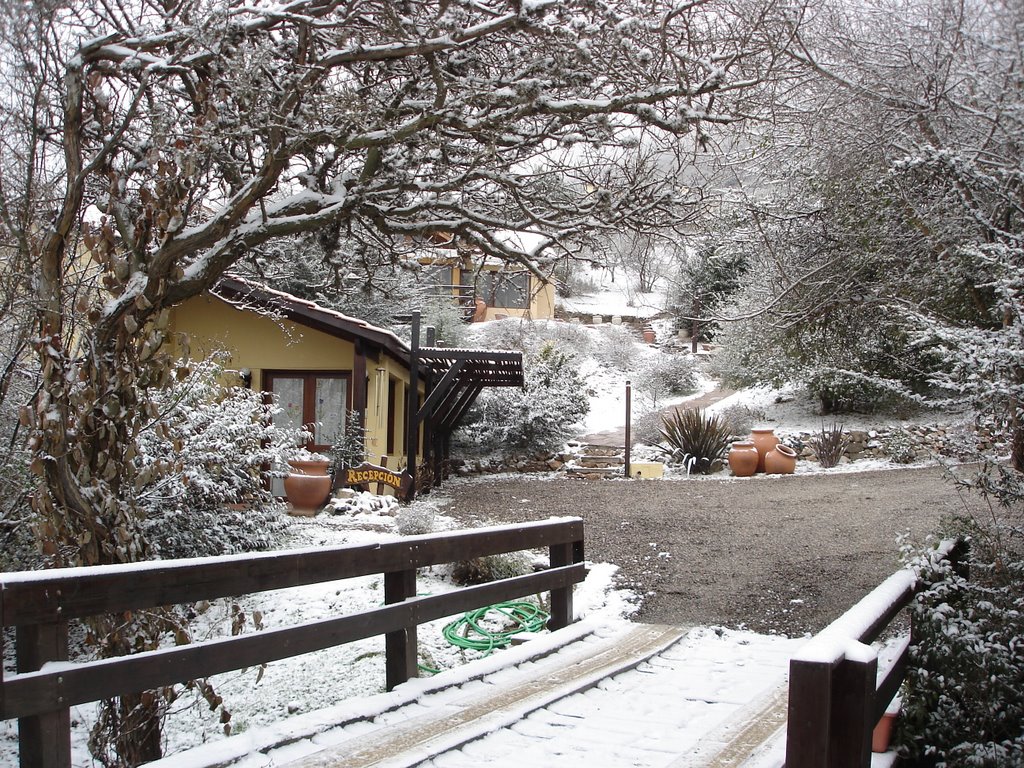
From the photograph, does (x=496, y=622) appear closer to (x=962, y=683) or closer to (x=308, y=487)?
(x=962, y=683)

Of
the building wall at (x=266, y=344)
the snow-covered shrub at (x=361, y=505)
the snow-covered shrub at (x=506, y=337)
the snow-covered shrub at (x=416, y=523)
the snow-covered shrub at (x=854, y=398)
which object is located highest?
the snow-covered shrub at (x=506, y=337)

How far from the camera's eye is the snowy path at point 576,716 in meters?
3.77

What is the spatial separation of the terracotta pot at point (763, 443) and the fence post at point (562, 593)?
36.3ft

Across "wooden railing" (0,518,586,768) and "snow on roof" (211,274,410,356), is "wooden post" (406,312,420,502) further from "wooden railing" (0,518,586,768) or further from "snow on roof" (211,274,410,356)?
"wooden railing" (0,518,586,768)

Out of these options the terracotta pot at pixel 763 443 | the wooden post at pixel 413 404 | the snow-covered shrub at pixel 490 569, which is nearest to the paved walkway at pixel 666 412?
the terracotta pot at pixel 763 443

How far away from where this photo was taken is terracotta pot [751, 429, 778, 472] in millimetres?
16719

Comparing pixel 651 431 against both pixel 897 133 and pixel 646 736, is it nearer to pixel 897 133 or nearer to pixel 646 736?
pixel 897 133

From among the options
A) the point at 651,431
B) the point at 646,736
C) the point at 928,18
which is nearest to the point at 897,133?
the point at 928,18

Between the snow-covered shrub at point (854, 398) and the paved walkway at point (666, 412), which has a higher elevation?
the snow-covered shrub at point (854, 398)

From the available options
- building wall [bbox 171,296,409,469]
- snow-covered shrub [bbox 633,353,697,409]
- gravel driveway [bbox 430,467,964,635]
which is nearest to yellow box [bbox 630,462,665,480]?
gravel driveway [bbox 430,467,964,635]

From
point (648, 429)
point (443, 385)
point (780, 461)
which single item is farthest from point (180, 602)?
point (648, 429)

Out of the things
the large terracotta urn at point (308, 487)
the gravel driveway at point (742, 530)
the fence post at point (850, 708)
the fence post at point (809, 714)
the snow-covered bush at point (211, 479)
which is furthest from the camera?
the large terracotta urn at point (308, 487)

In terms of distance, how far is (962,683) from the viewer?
4.43 metres

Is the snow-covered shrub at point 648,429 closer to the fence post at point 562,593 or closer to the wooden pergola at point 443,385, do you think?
the wooden pergola at point 443,385
